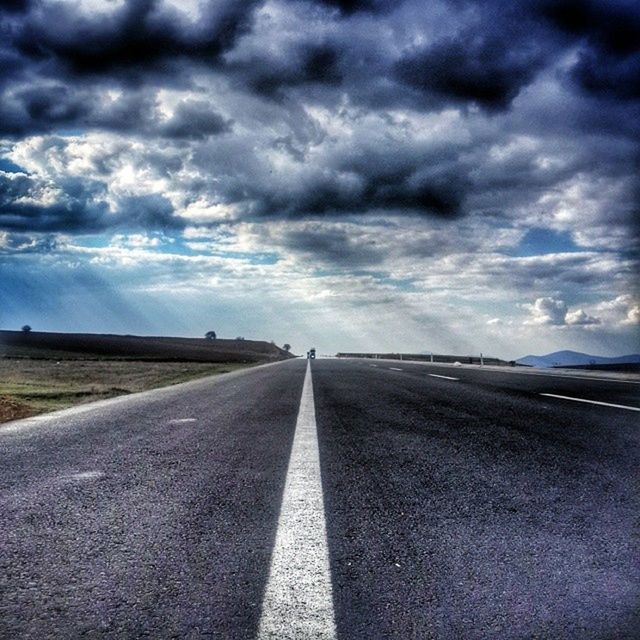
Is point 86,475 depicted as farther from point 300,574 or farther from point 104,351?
point 104,351

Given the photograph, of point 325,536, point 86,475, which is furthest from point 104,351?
point 325,536

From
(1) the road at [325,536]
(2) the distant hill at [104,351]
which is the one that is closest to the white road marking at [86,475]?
(1) the road at [325,536]

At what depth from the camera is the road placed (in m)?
1.79

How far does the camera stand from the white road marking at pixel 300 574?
1.72m

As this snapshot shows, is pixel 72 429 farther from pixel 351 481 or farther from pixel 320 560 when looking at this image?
pixel 320 560

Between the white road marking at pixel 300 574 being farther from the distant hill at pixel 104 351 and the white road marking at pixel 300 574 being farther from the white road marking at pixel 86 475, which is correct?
the distant hill at pixel 104 351

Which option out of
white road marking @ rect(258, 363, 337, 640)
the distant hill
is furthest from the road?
the distant hill

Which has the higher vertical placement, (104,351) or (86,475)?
(86,475)

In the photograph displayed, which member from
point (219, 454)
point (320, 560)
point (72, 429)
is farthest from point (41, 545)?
point (72, 429)

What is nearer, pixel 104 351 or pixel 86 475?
pixel 86 475

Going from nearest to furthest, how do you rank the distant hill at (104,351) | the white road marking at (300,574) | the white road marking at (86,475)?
the white road marking at (300,574), the white road marking at (86,475), the distant hill at (104,351)

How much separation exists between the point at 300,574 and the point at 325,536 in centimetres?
46

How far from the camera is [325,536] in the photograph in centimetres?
257

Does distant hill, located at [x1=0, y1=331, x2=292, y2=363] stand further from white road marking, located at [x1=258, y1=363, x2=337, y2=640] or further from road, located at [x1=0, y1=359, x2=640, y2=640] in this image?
white road marking, located at [x1=258, y1=363, x2=337, y2=640]
